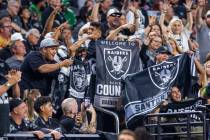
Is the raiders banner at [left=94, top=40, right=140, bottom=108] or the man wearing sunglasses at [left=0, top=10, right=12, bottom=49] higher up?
the man wearing sunglasses at [left=0, top=10, right=12, bottom=49]

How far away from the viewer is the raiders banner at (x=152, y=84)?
15086 mm

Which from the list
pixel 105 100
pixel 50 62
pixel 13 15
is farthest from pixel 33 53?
pixel 13 15

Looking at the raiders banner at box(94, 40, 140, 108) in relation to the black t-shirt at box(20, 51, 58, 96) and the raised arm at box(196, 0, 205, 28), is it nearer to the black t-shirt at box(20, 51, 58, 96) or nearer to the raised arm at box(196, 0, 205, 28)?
the black t-shirt at box(20, 51, 58, 96)

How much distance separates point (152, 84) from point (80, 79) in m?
1.11

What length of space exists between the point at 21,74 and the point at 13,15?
4.04m

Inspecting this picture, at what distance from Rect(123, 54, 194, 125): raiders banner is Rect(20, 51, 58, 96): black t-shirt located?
1.23m

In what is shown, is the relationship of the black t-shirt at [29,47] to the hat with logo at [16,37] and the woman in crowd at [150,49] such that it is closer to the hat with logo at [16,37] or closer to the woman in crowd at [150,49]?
the hat with logo at [16,37]

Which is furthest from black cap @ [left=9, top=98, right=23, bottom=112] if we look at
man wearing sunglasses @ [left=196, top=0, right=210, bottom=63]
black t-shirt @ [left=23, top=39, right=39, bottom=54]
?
man wearing sunglasses @ [left=196, top=0, right=210, bottom=63]

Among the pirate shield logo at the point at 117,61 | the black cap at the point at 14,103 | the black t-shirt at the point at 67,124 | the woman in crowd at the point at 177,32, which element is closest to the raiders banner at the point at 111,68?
the pirate shield logo at the point at 117,61

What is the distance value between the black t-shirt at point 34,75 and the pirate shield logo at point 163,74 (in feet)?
4.97

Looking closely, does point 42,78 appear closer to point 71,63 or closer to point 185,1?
point 71,63

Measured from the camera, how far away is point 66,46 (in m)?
17.2

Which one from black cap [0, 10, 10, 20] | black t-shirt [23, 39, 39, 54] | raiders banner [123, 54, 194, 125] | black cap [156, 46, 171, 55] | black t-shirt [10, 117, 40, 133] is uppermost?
black cap [0, 10, 10, 20]

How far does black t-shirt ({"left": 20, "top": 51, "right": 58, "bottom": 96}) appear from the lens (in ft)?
50.3
